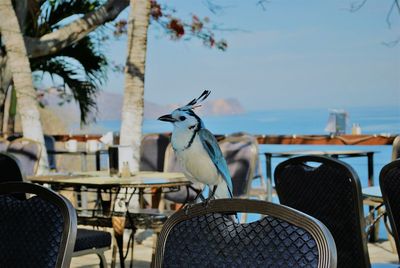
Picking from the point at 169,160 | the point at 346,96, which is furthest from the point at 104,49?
the point at 346,96

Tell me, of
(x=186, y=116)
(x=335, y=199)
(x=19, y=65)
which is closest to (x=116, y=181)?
(x=335, y=199)

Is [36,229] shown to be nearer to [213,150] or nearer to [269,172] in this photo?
[213,150]

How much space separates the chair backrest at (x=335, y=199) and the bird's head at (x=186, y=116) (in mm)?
837

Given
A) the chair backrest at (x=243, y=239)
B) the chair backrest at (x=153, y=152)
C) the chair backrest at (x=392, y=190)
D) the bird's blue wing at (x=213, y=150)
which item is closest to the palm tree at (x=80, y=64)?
the chair backrest at (x=153, y=152)

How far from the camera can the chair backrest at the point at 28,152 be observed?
5.55 m

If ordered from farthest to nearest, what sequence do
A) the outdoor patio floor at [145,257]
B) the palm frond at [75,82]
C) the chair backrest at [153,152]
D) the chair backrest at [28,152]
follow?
the palm frond at [75,82]
the chair backrest at [153,152]
the chair backrest at [28,152]
the outdoor patio floor at [145,257]

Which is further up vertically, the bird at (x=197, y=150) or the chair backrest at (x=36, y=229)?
the bird at (x=197, y=150)

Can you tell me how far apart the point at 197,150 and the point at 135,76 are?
167 inches

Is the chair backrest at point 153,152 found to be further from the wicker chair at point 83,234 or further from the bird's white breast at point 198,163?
the bird's white breast at point 198,163

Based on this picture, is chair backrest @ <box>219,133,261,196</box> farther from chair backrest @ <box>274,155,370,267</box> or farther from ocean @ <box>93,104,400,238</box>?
chair backrest @ <box>274,155,370,267</box>

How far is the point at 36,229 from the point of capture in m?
1.70

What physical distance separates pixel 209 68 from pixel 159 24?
371 inches

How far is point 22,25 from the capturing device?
27.5ft

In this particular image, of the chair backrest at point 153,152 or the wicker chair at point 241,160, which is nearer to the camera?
the wicker chair at point 241,160
